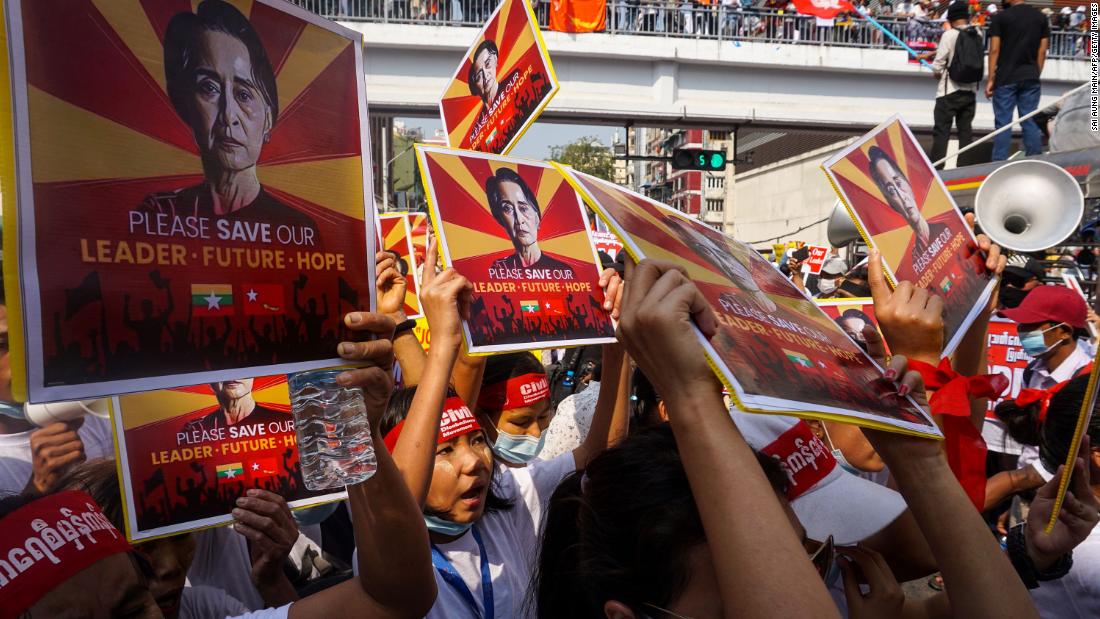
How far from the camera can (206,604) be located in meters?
2.18

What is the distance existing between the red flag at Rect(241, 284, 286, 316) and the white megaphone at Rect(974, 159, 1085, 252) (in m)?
4.93

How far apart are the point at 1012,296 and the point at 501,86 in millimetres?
4999

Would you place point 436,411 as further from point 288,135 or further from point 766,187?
point 766,187

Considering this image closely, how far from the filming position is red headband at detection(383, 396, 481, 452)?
243 centimetres

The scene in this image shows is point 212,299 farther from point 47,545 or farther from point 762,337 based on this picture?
point 762,337

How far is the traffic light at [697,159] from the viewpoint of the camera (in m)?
14.0

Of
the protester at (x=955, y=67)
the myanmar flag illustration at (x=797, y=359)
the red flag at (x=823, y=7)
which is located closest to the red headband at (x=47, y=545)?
the myanmar flag illustration at (x=797, y=359)

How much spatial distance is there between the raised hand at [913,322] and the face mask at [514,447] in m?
1.86

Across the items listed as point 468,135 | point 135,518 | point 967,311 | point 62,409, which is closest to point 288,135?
point 135,518

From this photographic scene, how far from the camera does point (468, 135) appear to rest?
3.60 meters

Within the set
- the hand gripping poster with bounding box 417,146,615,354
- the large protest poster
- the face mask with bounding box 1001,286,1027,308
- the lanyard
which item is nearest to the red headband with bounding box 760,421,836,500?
the large protest poster

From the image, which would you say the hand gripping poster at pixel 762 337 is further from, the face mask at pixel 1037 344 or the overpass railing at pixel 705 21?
the overpass railing at pixel 705 21

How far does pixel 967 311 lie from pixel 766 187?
29638 millimetres

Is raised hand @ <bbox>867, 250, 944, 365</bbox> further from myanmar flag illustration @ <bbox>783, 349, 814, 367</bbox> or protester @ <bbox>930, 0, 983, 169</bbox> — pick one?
protester @ <bbox>930, 0, 983, 169</bbox>
